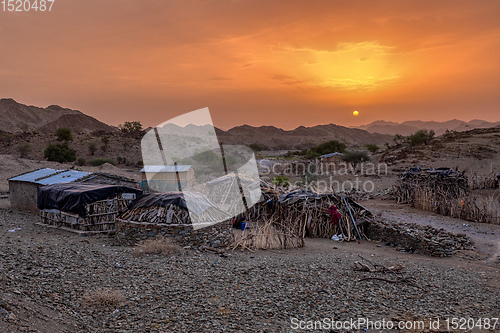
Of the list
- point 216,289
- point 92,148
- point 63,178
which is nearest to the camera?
point 216,289

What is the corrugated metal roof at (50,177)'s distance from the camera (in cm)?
1483

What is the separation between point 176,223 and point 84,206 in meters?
3.43

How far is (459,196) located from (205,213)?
42.9ft

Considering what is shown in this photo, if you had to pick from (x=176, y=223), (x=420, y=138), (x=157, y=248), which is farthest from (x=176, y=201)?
(x=420, y=138)

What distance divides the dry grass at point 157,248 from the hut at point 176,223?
0.52 metres

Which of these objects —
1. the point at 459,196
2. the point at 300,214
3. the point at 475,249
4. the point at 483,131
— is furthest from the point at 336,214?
the point at 483,131

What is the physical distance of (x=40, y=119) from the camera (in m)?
90.6

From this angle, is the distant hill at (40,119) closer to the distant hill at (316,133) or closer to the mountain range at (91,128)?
the mountain range at (91,128)

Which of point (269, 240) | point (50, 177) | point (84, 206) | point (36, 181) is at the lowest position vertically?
point (269, 240)

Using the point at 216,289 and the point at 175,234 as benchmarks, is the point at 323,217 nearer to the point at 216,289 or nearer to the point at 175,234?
the point at 175,234

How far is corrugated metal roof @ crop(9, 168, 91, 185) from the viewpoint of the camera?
48.7 ft

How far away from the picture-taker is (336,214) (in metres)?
12.5

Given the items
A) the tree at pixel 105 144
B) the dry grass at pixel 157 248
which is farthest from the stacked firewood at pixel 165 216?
the tree at pixel 105 144

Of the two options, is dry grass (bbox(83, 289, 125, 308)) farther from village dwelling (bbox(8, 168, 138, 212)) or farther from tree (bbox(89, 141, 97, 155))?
tree (bbox(89, 141, 97, 155))
